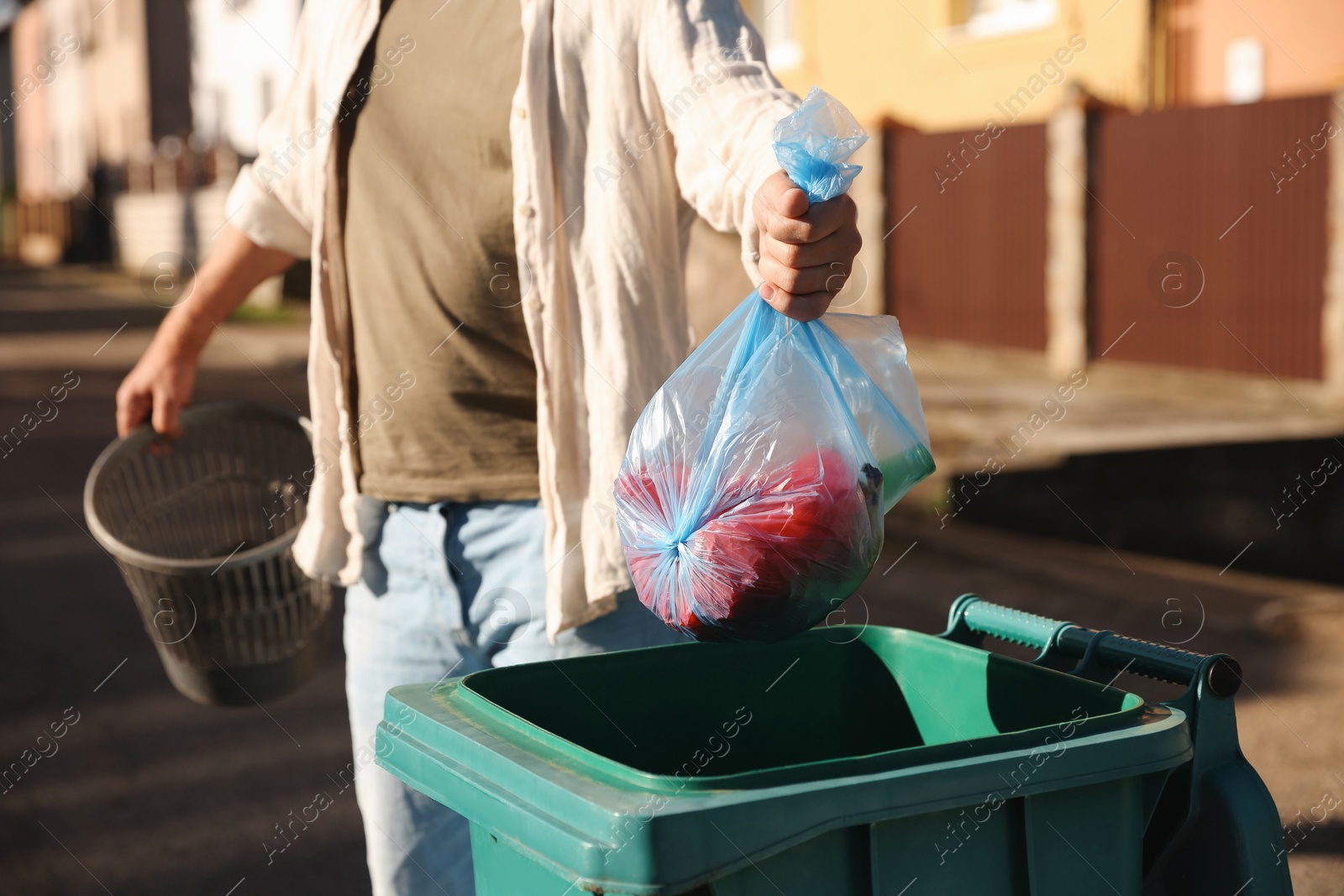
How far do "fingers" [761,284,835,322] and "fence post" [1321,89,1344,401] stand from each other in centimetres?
866

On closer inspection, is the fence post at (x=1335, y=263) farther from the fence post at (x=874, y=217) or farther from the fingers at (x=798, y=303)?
the fingers at (x=798, y=303)

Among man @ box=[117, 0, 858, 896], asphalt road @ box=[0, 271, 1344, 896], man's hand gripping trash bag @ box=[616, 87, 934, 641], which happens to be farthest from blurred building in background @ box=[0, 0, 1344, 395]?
man's hand gripping trash bag @ box=[616, 87, 934, 641]

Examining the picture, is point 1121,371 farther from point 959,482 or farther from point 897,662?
point 897,662

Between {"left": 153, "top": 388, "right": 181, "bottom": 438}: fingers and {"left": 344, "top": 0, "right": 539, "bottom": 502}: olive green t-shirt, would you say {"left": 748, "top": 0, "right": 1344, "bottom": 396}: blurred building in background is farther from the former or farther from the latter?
{"left": 153, "top": 388, "right": 181, "bottom": 438}: fingers

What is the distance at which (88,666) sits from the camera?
495cm

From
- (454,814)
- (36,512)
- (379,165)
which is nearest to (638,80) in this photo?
(379,165)

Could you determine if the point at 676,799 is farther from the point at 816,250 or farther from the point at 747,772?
the point at 816,250

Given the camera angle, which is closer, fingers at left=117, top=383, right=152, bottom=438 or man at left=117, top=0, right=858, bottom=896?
man at left=117, top=0, right=858, bottom=896

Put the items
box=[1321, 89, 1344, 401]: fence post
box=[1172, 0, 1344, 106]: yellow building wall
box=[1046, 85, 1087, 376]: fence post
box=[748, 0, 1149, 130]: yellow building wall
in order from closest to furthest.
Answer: box=[1321, 89, 1344, 401]: fence post < box=[1172, 0, 1344, 106]: yellow building wall < box=[1046, 85, 1087, 376]: fence post < box=[748, 0, 1149, 130]: yellow building wall

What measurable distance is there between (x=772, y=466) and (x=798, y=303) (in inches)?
7.3

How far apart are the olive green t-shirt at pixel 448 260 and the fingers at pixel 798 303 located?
0.55 m

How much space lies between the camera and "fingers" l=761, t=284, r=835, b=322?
1506mm

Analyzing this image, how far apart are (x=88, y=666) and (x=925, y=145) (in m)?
9.95

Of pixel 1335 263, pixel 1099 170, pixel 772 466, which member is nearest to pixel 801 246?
pixel 772 466
